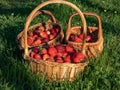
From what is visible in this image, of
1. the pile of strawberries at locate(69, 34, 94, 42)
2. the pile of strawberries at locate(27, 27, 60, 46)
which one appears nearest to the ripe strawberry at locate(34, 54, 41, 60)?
the pile of strawberries at locate(27, 27, 60, 46)

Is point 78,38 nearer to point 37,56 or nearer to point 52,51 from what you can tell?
point 52,51

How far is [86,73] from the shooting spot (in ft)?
15.3

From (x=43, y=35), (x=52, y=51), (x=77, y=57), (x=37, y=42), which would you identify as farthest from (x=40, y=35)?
(x=77, y=57)

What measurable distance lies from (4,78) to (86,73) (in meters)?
1.01

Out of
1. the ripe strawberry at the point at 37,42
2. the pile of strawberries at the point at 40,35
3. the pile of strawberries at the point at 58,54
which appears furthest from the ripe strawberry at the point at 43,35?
the pile of strawberries at the point at 58,54

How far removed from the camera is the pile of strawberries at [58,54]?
14.8 feet

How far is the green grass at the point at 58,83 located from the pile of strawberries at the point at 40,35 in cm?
25

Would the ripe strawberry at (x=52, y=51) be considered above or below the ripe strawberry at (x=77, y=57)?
above

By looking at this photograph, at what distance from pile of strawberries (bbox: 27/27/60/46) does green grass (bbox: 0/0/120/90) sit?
0.25 metres

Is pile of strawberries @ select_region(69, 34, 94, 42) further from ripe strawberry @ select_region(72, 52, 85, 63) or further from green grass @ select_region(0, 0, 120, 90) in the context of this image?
ripe strawberry @ select_region(72, 52, 85, 63)

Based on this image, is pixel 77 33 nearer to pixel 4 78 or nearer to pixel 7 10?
pixel 4 78

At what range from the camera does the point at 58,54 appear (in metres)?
4.62

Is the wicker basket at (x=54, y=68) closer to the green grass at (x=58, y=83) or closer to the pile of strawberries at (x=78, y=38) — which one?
the green grass at (x=58, y=83)

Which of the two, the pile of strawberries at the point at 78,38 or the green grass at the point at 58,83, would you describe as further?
the pile of strawberries at the point at 78,38
